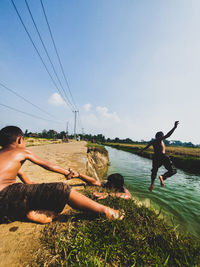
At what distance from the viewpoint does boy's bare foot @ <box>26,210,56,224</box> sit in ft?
5.07

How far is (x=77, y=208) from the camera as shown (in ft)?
5.04

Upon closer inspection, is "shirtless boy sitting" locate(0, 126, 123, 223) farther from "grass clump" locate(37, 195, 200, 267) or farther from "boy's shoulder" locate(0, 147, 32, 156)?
"grass clump" locate(37, 195, 200, 267)

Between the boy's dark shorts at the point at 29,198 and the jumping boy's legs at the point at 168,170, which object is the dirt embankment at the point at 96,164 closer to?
the jumping boy's legs at the point at 168,170

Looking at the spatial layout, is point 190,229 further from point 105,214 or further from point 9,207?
point 9,207

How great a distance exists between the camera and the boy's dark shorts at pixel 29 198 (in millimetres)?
1350

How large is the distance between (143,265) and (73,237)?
80 cm

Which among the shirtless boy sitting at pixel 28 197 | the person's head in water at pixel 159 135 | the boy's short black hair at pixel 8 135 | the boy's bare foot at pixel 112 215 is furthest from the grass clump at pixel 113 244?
the person's head in water at pixel 159 135

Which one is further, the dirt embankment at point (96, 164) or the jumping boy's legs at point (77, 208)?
the dirt embankment at point (96, 164)

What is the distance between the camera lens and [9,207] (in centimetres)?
134

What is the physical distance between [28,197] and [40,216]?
1.48 feet

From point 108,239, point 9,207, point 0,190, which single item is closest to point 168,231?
point 108,239

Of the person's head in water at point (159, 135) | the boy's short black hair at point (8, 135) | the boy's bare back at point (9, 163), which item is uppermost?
the person's head in water at point (159, 135)

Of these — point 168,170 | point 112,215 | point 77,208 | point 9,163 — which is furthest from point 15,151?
point 168,170

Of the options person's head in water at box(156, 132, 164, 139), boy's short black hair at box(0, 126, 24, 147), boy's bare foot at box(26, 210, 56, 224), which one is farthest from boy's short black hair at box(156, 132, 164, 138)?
boy's short black hair at box(0, 126, 24, 147)
